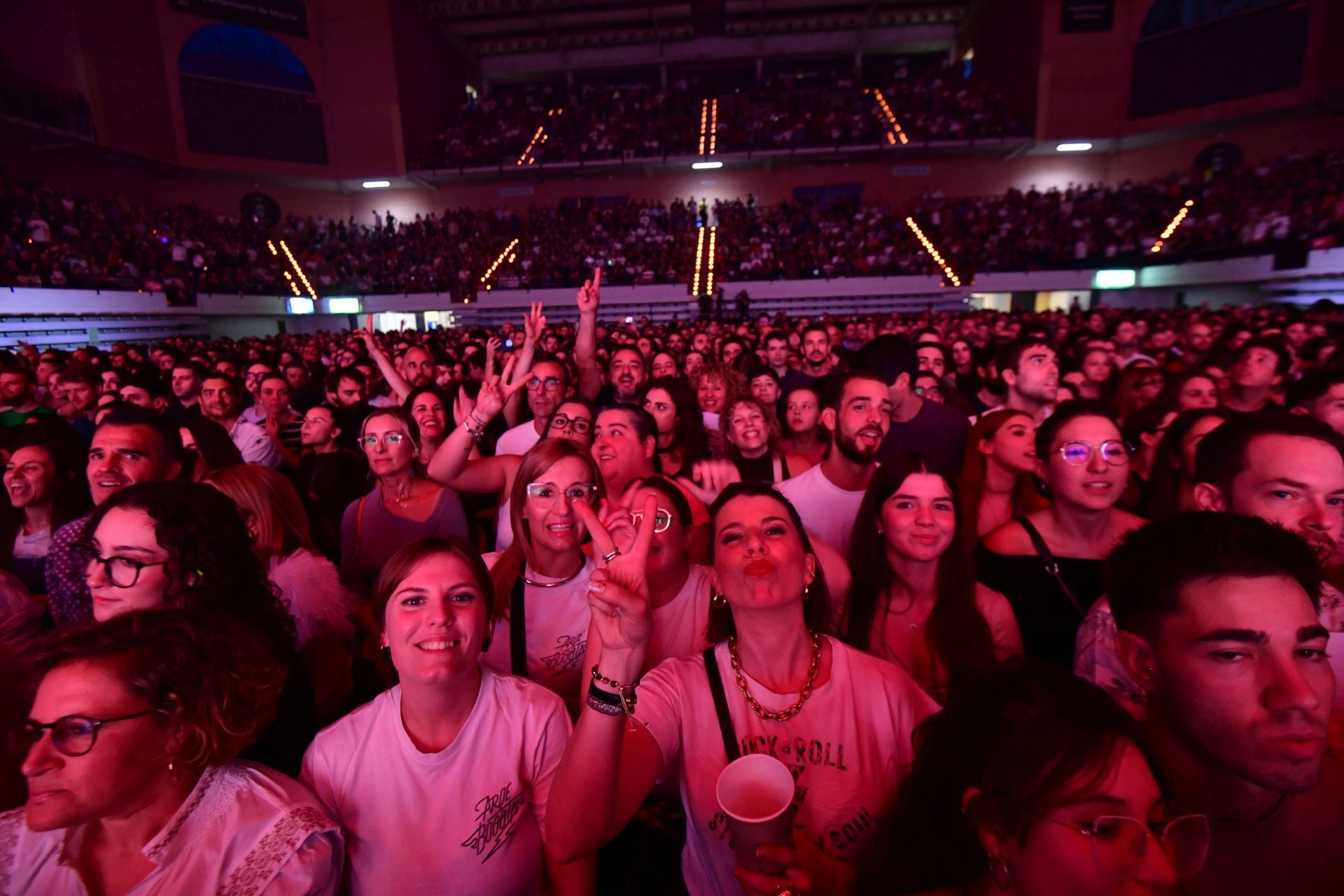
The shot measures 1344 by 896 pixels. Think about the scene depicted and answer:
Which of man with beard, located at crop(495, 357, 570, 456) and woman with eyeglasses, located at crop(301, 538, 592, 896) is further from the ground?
man with beard, located at crop(495, 357, 570, 456)

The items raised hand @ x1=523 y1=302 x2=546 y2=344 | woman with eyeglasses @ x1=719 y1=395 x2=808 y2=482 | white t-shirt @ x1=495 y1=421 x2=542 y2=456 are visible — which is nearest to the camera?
woman with eyeglasses @ x1=719 y1=395 x2=808 y2=482

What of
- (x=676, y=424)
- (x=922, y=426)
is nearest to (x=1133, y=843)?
(x=922, y=426)

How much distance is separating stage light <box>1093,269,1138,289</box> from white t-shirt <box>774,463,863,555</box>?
20.9 metres

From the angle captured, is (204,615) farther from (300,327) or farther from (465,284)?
(300,327)

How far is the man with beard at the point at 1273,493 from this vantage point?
1831 mm

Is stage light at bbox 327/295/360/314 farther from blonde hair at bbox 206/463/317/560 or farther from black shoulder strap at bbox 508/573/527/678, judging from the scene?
black shoulder strap at bbox 508/573/527/678

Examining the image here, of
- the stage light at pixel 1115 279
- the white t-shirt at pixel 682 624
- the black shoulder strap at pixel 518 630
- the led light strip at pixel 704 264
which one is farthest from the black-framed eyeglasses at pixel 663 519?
the stage light at pixel 1115 279

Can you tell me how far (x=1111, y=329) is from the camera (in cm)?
978

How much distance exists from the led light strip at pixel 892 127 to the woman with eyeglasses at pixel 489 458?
24424mm

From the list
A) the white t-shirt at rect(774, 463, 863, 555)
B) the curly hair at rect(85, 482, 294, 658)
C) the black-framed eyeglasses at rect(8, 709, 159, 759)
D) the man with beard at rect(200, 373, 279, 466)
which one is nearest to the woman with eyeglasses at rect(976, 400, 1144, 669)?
the white t-shirt at rect(774, 463, 863, 555)

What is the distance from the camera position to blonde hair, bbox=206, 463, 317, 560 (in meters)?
2.58

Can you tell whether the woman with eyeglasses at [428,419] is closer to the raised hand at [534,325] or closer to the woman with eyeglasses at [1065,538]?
the raised hand at [534,325]

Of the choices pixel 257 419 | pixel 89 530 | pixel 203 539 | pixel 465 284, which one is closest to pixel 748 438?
pixel 203 539

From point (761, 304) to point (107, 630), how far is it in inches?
813
